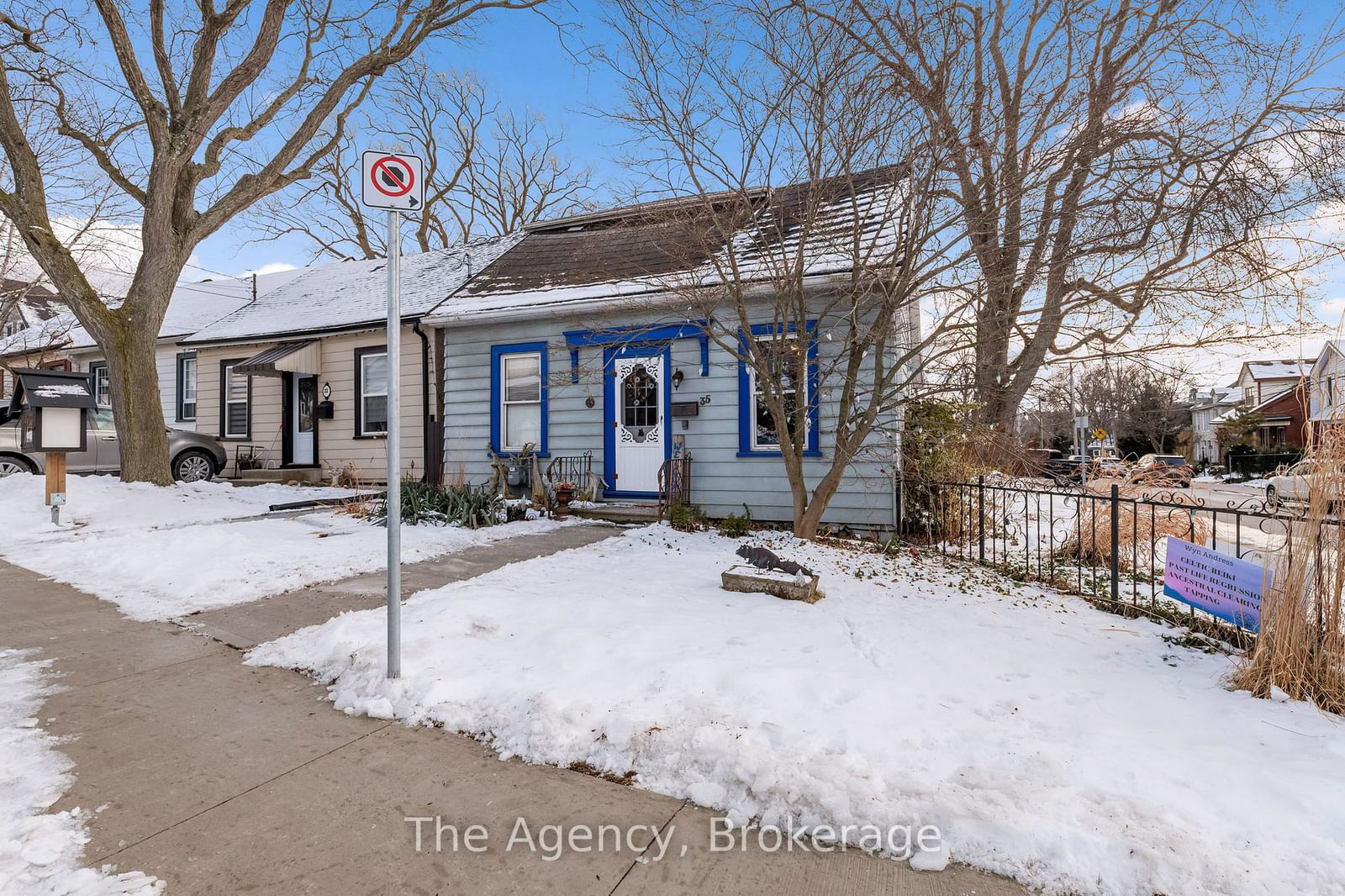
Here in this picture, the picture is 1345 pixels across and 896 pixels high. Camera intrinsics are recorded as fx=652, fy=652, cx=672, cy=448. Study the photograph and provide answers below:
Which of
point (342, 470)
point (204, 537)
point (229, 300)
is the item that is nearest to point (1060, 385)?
point (204, 537)

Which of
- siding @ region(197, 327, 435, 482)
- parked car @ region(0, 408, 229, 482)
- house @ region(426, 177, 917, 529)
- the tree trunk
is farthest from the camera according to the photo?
siding @ region(197, 327, 435, 482)

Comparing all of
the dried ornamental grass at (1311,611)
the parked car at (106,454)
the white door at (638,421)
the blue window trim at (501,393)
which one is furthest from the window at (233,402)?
the dried ornamental grass at (1311,611)

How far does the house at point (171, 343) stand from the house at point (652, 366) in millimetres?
8411

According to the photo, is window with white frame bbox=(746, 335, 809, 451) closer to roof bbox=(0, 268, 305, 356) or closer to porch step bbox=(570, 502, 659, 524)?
porch step bbox=(570, 502, 659, 524)

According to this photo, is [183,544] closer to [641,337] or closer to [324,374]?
[641,337]

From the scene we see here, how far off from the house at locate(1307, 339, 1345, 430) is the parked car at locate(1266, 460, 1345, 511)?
254 mm

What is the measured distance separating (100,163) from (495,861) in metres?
13.7

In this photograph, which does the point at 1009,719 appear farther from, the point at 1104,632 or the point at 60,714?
the point at 60,714

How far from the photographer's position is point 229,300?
56.5 ft

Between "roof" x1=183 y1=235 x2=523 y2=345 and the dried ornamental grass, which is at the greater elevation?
"roof" x1=183 y1=235 x2=523 y2=345

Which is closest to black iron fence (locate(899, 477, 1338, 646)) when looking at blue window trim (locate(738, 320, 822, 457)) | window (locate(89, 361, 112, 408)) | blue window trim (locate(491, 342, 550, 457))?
blue window trim (locate(738, 320, 822, 457))

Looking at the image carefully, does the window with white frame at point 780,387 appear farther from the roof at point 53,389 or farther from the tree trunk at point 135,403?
the tree trunk at point 135,403

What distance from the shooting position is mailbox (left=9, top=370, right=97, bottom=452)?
7.95 metres

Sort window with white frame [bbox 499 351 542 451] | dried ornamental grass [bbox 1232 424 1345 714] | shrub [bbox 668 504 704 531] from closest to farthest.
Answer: dried ornamental grass [bbox 1232 424 1345 714] < shrub [bbox 668 504 704 531] < window with white frame [bbox 499 351 542 451]
